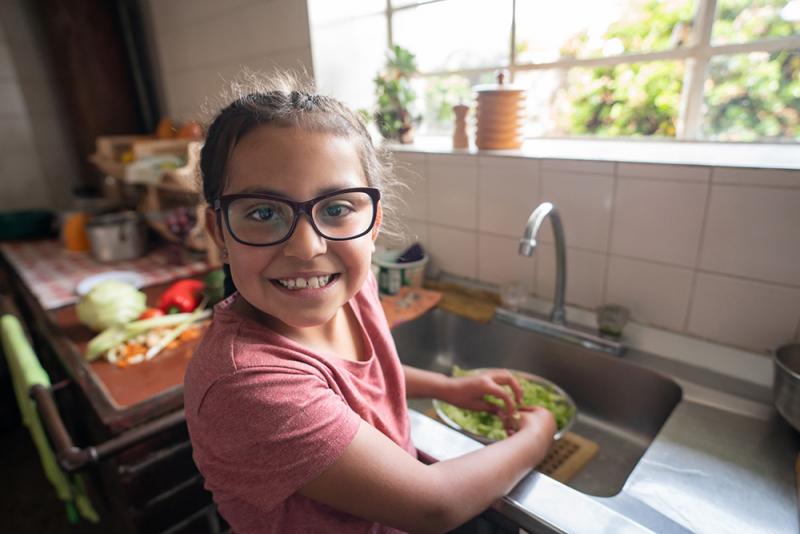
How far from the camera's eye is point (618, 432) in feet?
3.36

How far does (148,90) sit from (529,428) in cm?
252

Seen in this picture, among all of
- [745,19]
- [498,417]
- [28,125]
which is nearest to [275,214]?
[498,417]

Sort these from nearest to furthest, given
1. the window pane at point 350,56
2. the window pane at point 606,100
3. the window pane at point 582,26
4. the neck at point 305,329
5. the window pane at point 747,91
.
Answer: the neck at point 305,329
the window pane at point 747,91
the window pane at point 582,26
the window pane at point 606,100
the window pane at point 350,56

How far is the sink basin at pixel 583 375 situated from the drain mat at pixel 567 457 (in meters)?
0.02

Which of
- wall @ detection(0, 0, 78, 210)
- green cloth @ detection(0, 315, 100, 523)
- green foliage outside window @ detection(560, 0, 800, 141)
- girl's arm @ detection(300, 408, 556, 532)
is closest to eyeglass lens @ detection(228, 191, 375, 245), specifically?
girl's arm @ detection(300, 408, 556, 532)

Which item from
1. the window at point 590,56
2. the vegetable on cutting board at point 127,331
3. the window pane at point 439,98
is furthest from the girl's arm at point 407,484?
the window pane at point 439,98

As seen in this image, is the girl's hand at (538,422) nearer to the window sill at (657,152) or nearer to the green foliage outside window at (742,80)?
the window sill at (657,152)

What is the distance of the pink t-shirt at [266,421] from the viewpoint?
1.61 feet

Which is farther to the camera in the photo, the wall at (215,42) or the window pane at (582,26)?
the wall at (215,42)

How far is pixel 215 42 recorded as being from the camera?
1888mm

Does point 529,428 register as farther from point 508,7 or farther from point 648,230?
point 508,7

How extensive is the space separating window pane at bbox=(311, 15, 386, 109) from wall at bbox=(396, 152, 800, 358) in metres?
0.50

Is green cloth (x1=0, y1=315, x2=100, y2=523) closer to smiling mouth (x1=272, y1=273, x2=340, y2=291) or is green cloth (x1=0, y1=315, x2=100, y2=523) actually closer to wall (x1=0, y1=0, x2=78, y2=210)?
smiling mouth (x1=272, y1=273, x2=340, y2=291)

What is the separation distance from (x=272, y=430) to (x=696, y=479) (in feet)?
2.09
